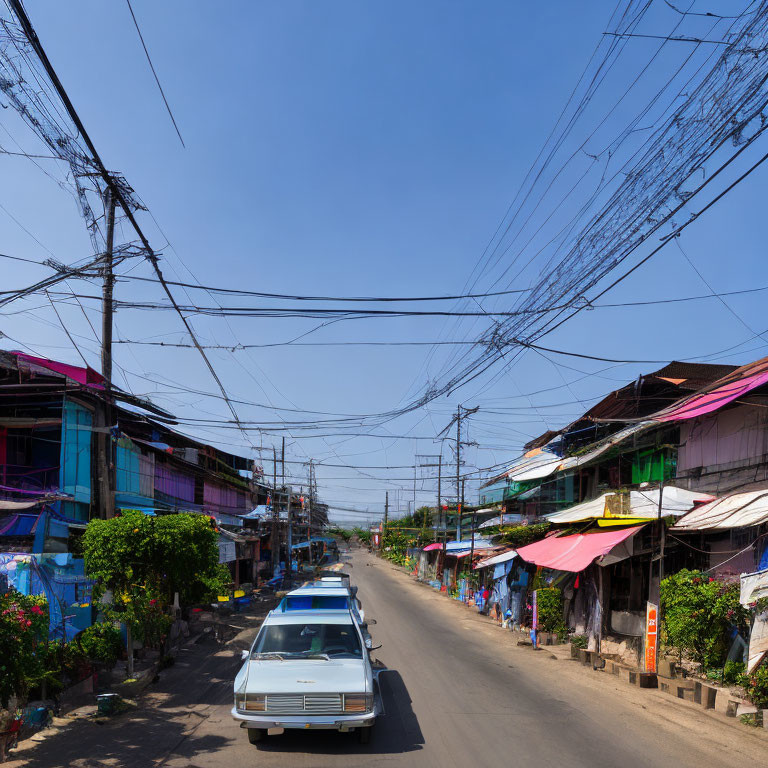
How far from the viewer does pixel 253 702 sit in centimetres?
857

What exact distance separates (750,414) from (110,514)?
15.2m

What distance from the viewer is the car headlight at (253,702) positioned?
336 inches

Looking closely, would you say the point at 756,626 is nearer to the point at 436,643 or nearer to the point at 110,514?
the point at 436,643

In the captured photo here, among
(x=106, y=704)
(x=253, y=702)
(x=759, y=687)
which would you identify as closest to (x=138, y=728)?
(x=106, y=704)

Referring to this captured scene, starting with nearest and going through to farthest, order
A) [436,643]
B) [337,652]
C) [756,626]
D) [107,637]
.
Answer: [337,652] → [756,626] → [107,637] → [436,643]

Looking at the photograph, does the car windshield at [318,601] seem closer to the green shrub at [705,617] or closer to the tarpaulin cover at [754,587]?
the green shrub at [705,617]

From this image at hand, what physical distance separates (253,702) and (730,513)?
10.4 m

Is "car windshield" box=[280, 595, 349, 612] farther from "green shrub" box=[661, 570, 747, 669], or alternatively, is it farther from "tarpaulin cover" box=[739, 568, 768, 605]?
"tarpaulin cover" box=[739, 568, 768, 605]

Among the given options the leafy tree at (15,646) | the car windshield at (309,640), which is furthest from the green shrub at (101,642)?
the leafy tree at (15,646)

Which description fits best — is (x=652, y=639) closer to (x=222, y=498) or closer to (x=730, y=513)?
(x=730, y=513)

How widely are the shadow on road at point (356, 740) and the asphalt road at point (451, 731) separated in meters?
0.02

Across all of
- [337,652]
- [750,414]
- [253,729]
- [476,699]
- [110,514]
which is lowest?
[476,699]

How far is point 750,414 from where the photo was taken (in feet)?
53.5

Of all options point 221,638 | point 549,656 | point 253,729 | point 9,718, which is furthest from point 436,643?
point 9,718
